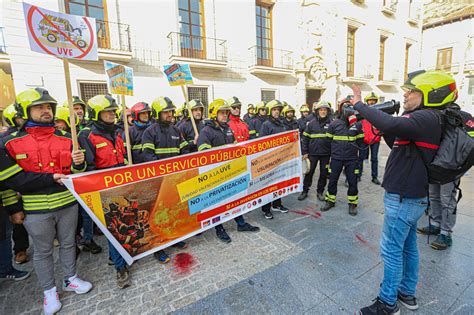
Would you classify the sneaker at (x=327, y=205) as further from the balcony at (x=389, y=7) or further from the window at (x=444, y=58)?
the window at (x=444, y=58)

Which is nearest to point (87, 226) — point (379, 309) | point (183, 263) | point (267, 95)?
point (183, 263)

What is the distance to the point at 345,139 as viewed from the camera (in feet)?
15.0

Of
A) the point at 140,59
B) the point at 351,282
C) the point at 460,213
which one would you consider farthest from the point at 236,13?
the point at 351,282

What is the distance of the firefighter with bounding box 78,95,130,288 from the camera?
2805 millimetres

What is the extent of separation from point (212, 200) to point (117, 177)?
1303mm

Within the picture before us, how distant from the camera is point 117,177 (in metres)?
2.60

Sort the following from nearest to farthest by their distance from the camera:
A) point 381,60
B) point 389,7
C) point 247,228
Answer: point 247,228 < point 389,7 < point 381,60

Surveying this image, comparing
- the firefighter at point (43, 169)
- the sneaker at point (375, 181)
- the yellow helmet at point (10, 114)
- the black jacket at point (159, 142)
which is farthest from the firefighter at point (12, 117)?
the sneaker at point (375, 181)

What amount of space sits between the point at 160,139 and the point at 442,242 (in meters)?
4.16

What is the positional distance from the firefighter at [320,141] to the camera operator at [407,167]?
9.58 feet

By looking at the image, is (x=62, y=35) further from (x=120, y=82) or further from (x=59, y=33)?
(x=120, y=82)

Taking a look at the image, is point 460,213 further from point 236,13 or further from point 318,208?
point 236,13

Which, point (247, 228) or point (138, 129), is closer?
point (247, 228)

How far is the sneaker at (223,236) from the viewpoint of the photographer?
3.67 meters
